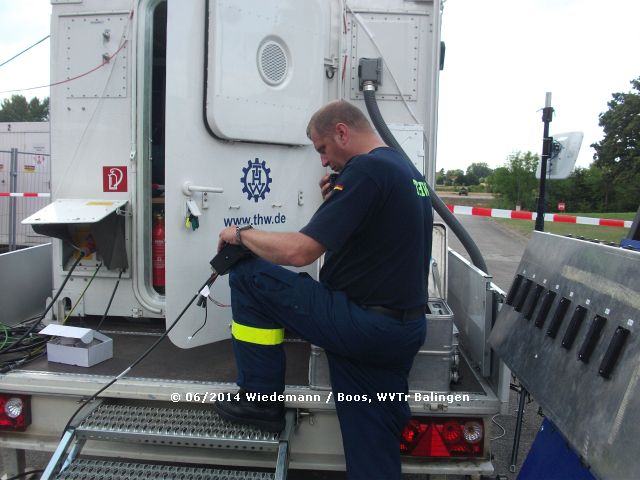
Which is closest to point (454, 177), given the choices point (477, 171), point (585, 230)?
point (477, 171)

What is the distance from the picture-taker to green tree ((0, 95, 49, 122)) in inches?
2258

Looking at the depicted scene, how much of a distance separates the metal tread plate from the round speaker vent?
1.81 meters

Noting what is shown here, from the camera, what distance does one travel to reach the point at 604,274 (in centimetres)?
171

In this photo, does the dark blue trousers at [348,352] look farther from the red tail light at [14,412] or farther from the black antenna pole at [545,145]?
the black antenna pole at [545,145]

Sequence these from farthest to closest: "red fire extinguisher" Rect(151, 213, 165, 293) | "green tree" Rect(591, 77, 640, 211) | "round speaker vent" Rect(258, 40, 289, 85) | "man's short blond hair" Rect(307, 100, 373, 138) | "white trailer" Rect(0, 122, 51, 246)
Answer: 1. "green tree" Rect(591, 77, 640, 211)
2. "white trailer" Rect(0, 122, 51, 246)
3. "red fire extinguisher" Rect(151, 213, 165, 293)
4. "round speaker vent" Rect(258, 40, 289, 85)
5. "man's short blond hair" Rect(307, 100, 373, 138)

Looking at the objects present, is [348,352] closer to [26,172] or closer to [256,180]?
[256,180]

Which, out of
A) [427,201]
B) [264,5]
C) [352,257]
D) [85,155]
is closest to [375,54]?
[264,5]

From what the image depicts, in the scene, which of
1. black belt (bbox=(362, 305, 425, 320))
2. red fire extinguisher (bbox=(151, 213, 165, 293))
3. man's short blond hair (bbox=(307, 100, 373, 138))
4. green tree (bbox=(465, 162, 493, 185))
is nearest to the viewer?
black belt (bbox=(362, 305, 425, 320))

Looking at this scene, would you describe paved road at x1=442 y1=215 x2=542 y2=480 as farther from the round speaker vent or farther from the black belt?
the round speaker vent

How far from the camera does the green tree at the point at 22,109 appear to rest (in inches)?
2258

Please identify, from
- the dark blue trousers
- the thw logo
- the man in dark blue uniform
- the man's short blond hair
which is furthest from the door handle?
the man's short blond hair

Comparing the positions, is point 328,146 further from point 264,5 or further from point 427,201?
point 264,5

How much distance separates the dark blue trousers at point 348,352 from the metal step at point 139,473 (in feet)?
1.10

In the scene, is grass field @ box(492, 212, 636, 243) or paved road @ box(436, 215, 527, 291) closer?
paved road @ box(436, 215, 527, 291)
